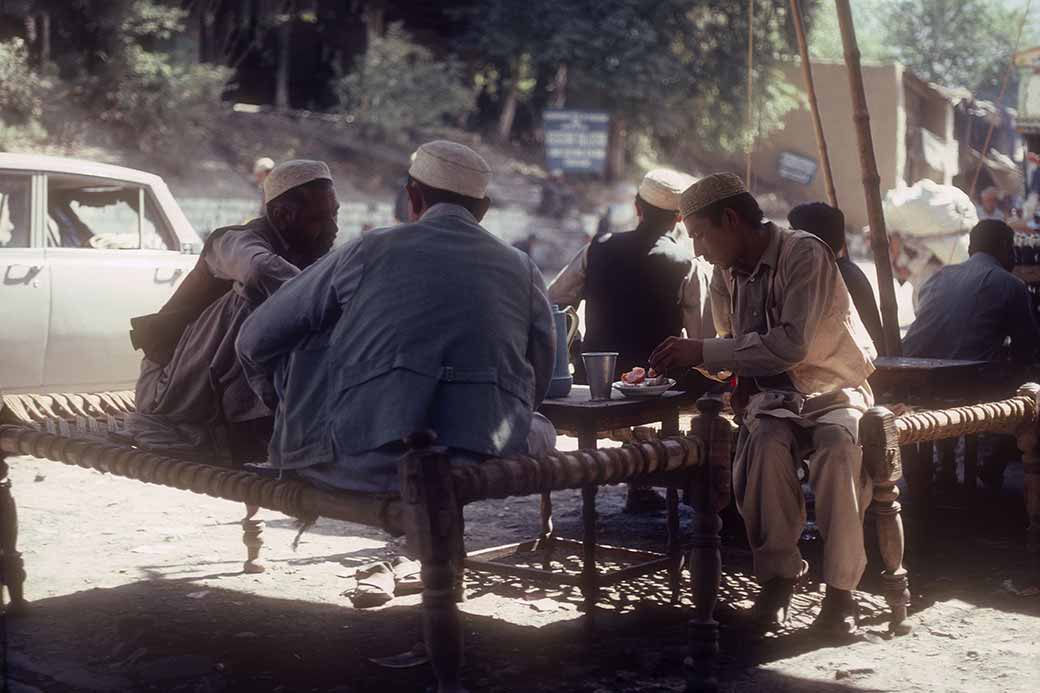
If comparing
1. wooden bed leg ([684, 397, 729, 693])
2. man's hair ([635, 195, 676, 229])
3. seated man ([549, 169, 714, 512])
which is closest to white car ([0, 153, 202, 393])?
seated man ([549, 169, 714, 512])

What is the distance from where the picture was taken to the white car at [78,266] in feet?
23.3

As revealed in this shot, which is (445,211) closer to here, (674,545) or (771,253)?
(771,253)

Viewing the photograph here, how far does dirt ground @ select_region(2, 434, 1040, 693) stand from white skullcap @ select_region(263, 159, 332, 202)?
1470 mm

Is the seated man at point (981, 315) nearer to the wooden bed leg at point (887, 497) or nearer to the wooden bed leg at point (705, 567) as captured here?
the wooden bed leg at point (887, 497)

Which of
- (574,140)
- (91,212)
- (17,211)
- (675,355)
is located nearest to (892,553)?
(675,355)

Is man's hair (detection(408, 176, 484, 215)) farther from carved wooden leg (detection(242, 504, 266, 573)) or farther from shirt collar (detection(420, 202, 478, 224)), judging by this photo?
carved wooden leg (detection(242, 504, 266, 573))

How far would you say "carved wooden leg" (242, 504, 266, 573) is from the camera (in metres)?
4.81

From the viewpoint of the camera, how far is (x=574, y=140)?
24031 mm

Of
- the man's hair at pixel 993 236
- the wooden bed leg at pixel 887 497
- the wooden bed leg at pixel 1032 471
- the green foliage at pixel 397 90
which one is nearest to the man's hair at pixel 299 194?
the wooden bed leg at pixel 887 497

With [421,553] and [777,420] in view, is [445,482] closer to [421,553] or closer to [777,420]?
[421,553]

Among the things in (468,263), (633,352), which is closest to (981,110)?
(633,352)

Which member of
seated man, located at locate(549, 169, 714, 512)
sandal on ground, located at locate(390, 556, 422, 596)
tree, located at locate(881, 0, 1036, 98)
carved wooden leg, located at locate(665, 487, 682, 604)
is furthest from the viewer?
tree, located at locate(881, 0, 1036, 98)

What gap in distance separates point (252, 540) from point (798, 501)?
213 centimetres

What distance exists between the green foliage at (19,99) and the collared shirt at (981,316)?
1496cm
